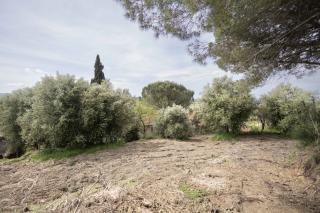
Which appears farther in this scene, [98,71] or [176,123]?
[98,71]

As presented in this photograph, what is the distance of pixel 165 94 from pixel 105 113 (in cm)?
1819

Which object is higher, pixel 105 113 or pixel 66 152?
pixel 105 113

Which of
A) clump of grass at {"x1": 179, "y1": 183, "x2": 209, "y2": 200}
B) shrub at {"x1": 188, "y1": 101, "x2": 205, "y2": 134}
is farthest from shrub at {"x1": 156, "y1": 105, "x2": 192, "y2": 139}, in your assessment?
clump of grass at {"x1": 179, "y1": 183, "x2": 209, "y2": 200}

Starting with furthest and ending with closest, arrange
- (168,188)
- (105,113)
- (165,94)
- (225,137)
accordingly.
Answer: (165,94) < (225,137) < (105,113) < (168,188)

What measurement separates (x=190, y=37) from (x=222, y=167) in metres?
3.28

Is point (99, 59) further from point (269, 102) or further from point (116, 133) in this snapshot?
point (269, 102)

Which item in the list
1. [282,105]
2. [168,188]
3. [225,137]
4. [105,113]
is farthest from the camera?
[225,137]

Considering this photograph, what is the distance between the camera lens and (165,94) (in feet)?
94.1

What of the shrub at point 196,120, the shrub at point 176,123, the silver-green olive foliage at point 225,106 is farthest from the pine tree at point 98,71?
the silver-green olive foliage at point 225,106

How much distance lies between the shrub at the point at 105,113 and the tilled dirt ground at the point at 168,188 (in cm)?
398

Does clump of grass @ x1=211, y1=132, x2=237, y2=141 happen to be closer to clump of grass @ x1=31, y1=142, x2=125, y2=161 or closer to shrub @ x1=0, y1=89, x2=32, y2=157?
clump of grass @ x1=31, y1=142, x2=125, y2=161

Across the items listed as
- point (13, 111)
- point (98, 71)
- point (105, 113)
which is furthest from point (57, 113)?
point (98, 71)

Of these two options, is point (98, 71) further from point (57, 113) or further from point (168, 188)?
point (168, 188)

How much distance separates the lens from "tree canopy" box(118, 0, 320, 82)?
4320 millimetres
